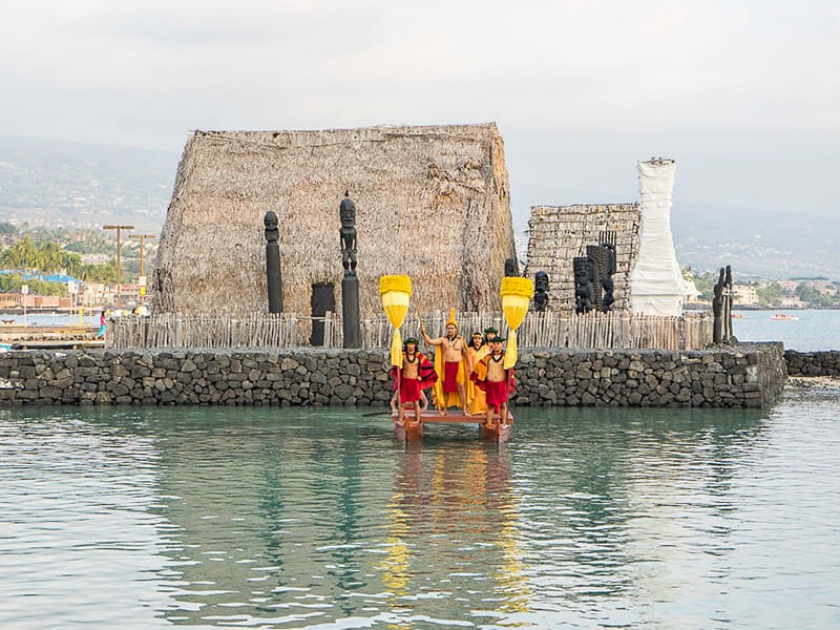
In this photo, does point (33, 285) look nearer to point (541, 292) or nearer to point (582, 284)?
point (541, 292)

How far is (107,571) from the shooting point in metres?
11.5

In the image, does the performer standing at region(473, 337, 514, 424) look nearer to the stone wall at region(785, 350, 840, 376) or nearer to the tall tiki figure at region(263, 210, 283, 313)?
the tall tiki figure at region(263, 210, 283, 313)

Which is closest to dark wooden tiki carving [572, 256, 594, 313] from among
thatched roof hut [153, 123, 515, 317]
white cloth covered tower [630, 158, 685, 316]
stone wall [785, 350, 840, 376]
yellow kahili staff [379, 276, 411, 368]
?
white cloth covered tower [630, 158, 685, 316]

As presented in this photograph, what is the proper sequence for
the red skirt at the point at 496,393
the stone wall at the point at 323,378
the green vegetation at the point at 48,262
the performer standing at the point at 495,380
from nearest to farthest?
1. the performer standing at the point at 495,380
2. the red skirt at the point at 496,393
3. the stone wall at the point at 323,378
4. the green vegetation at the point at 48,262

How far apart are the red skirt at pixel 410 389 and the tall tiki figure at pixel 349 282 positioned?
6.79 m

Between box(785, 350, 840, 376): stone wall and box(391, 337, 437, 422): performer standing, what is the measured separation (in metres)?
19.7

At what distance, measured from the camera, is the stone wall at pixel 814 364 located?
37.1m

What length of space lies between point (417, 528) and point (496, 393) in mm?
6280

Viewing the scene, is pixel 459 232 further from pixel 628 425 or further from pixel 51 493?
pixel 51 493

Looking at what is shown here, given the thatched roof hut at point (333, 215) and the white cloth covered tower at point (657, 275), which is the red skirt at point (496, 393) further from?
the thatched roof hut at point (333, 215)

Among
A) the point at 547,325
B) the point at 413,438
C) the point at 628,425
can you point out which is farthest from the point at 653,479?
the point at 547,325

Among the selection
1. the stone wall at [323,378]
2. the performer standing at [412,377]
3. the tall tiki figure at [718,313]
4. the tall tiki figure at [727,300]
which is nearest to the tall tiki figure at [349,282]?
the stone wall at [323,378]

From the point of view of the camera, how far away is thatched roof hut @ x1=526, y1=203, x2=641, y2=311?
35281 millimetres

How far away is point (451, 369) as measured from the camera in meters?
19.9
